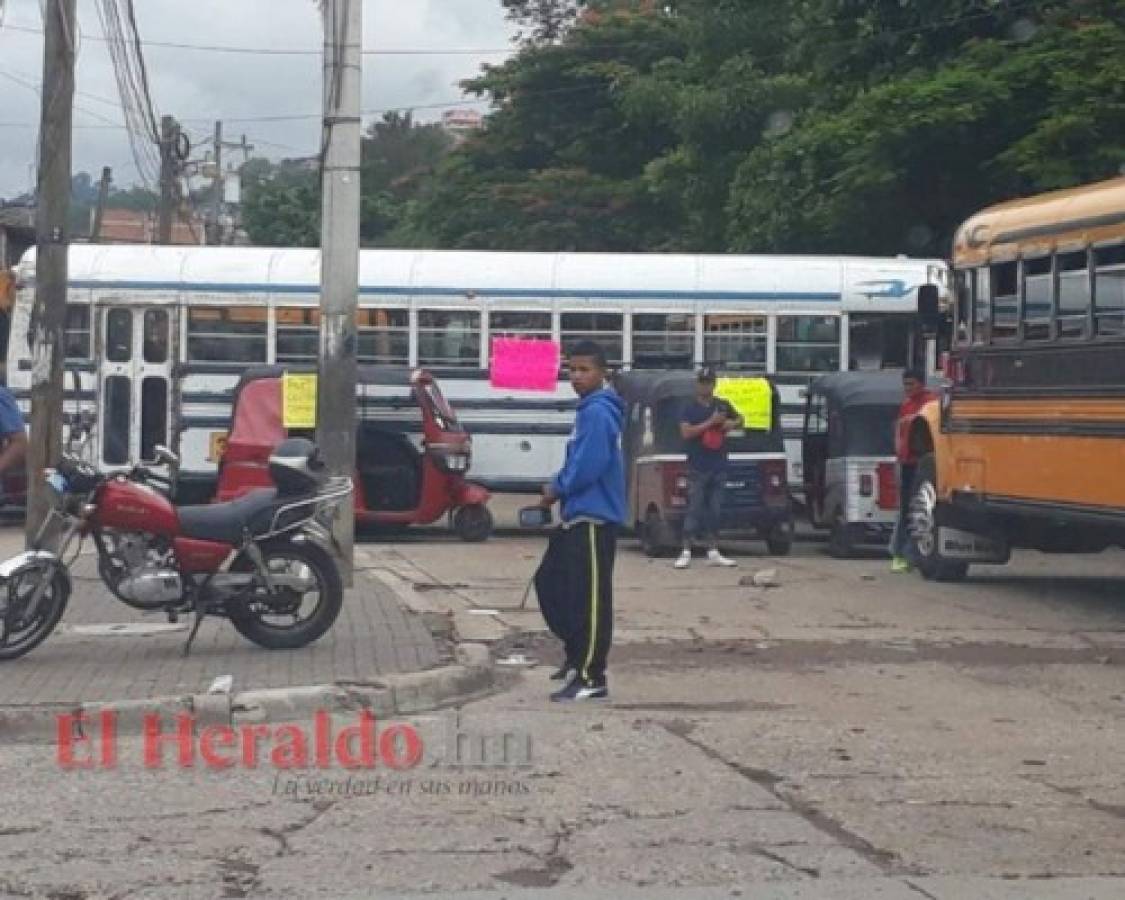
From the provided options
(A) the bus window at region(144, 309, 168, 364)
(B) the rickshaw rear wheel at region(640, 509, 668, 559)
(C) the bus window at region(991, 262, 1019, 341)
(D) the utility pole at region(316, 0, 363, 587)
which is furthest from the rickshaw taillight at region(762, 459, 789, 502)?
(A) the bus window at region(144, 309, 168, 364)

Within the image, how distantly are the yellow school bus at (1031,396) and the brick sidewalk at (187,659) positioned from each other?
4918 millimetres

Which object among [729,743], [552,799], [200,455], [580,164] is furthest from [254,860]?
[580,164]

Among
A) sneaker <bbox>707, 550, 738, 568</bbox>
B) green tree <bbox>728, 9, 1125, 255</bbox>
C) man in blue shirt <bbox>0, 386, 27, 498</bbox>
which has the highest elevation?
green tree <bbox>728, 9, 1125, 255</bbox>

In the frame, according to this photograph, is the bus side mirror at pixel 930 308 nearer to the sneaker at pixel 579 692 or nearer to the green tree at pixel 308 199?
the sneaker at pixel 579 692

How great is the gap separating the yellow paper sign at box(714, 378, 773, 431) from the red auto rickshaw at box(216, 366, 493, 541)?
125 inches

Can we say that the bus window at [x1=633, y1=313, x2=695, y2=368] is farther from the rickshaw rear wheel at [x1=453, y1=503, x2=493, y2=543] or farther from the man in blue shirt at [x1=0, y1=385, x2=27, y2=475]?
the man in blue shirt at [x1=0, y1=385, x2=27, y2=475]

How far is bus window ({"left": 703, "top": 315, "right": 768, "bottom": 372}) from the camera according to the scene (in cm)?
2397

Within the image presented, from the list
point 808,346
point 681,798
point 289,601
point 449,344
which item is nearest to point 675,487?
point 808,346

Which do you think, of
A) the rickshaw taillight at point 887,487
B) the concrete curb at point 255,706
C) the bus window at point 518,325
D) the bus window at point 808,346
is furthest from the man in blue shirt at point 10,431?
the bus window at point 808,346

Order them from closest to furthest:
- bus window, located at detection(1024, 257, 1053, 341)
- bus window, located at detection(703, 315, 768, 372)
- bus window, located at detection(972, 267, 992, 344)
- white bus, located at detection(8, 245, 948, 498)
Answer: bus window, located at detection(1024, 257, 1053, 341)
bus window, located at detection(972, 267, 992, 344)
white bus, located at detection(8, 245, 948, 498)
bus window, located at detection(703, 315, 768, 372)

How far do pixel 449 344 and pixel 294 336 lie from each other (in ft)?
5.99

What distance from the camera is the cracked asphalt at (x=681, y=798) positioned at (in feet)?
22.9

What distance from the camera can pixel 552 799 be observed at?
828 cm

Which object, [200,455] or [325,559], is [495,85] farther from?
[325,559]
